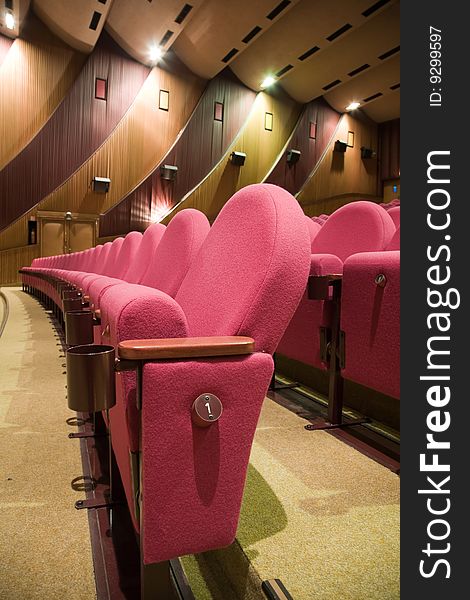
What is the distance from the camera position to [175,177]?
3037 millimetres

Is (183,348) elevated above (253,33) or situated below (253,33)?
below

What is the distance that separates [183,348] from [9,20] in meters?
2.86

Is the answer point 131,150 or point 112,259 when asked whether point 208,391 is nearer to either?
point 112,259

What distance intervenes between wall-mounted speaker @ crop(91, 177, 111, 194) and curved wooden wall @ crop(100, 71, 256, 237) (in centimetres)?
12

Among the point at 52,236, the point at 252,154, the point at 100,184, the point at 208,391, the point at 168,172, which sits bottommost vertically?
the point at 208,391

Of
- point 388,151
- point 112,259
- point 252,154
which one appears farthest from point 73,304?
point 388,151

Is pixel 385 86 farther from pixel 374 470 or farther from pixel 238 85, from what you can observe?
pixel 374 470

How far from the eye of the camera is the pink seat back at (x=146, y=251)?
594 mm

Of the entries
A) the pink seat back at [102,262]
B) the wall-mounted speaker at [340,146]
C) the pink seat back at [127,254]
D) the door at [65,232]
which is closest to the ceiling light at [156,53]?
the door at [65,232]

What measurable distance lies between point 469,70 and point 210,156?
10.3 feet

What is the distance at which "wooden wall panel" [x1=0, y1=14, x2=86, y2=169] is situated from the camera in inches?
103

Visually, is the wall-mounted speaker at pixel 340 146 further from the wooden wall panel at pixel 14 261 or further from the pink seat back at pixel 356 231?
the pink seat back at pixel 356 231

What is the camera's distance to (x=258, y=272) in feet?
0.79

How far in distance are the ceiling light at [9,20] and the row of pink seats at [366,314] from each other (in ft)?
8.45
